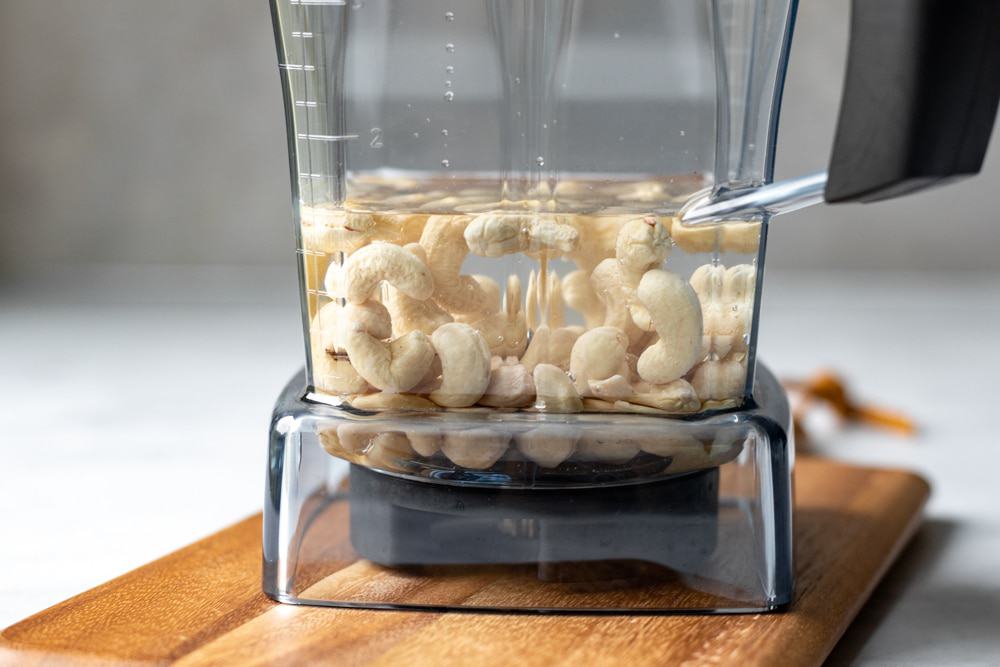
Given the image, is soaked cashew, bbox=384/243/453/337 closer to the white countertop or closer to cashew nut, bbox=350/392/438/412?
cashew nut, bbox=350/392/438/412

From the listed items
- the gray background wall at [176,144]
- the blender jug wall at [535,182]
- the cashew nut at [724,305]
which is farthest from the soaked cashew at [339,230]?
the gray background wall at [176,144]

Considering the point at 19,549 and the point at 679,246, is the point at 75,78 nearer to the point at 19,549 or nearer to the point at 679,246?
the point at 19,549

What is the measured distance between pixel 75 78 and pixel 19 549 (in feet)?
3.18

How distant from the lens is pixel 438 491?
1.32ft

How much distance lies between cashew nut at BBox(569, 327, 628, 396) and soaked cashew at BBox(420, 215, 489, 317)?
0.03m

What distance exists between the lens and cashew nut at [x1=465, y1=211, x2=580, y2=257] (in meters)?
0.39

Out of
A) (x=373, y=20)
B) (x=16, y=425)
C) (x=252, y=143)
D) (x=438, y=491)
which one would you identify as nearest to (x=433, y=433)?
(x=438, y=491)

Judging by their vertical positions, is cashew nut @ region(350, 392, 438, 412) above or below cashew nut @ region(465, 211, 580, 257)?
below

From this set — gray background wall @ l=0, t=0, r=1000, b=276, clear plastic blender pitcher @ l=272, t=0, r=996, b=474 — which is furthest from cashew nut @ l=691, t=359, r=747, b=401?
gray background wall @ l=0, t=0, r=1000, b=276

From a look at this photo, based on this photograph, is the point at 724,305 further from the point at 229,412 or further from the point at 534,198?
the point at 229,412

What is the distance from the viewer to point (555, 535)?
0.40m

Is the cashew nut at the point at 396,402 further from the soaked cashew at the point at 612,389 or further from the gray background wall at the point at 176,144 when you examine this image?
the gray background wall at the point at 176,144

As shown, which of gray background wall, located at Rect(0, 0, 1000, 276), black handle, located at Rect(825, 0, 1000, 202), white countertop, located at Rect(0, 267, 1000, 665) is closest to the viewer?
black handle, located at Rect(825, 0, 1000, 202)

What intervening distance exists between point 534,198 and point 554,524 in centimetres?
11
